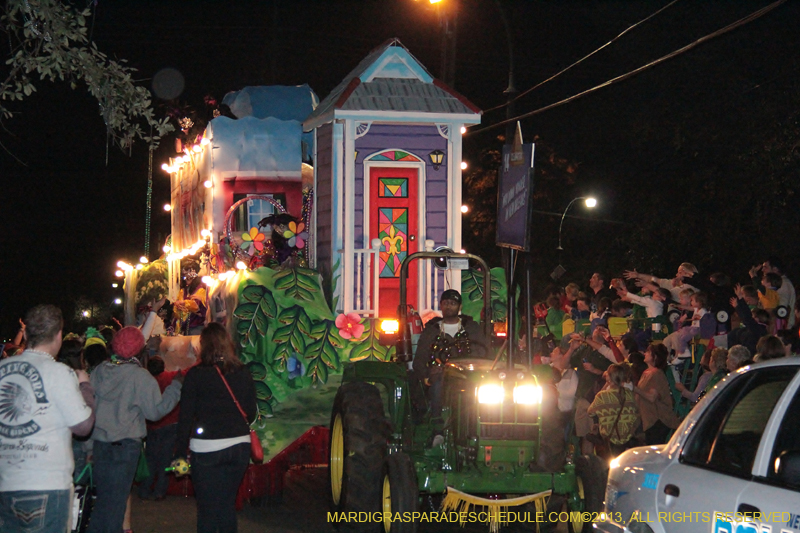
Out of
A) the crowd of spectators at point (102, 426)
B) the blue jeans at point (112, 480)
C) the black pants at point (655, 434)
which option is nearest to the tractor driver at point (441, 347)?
the black pants at point (655, 434)

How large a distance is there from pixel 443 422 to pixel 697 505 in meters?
4.21

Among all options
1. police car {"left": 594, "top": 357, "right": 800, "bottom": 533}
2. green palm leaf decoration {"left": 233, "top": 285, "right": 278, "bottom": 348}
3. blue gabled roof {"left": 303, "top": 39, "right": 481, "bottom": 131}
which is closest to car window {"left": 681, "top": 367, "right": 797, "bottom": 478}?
police car {"left": 594, "top": 357, "right": 800, "bottom": 533}

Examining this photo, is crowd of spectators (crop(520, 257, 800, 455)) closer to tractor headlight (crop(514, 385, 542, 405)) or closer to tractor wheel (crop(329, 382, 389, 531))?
tractor headlight (crop(514, 385, 542, 405))

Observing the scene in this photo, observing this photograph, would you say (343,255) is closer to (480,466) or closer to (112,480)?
(480,466)

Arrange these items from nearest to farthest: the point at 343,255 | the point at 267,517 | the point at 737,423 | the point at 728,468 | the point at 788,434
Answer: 1. the point at 788,434
2. the point at 728,468
3. the point at 737,423
4. the point at 267,517
5. the point at 343,255

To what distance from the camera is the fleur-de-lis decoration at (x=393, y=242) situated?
49.8 feet

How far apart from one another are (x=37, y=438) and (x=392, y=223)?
9.79 m

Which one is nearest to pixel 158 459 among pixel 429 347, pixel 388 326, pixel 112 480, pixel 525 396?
pixel 388 326

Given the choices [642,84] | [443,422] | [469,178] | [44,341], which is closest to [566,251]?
[469,178]

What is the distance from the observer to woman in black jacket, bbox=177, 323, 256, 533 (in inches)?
301

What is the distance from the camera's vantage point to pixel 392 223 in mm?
15273

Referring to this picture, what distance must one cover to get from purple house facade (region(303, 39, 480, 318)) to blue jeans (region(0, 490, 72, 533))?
8525 millimetres

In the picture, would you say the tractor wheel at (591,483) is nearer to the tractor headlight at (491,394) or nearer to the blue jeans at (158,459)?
the tractor headlight at (491,394)

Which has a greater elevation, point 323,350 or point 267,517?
point 323,350
